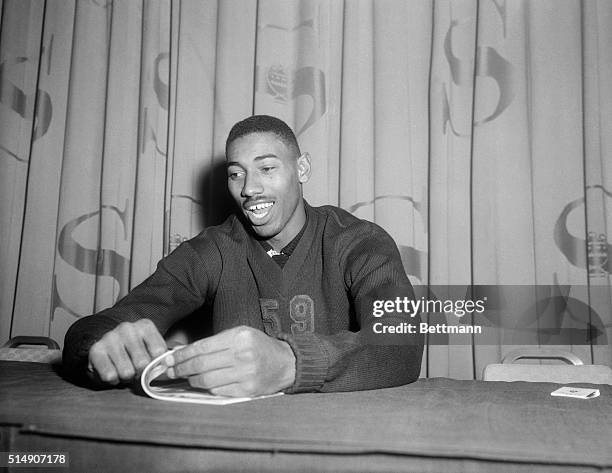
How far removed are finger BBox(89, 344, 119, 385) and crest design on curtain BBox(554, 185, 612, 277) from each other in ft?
4.04

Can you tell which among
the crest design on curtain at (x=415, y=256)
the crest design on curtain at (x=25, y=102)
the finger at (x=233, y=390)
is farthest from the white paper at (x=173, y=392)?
the crest design on curtain at (x=25, y=102)

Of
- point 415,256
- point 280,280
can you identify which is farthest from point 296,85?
point 280,280

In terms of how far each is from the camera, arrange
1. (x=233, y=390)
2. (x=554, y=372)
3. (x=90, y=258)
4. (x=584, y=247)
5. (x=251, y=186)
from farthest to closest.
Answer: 1. (x=90, y=258)
2. (x=584, y=247)
3. (x=251, y=186)
4. (x=554, y=372)
5. (x=233, y=390)

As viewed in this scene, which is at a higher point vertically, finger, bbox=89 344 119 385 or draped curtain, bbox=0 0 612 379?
draped curtain, bbox=0 0 612 379

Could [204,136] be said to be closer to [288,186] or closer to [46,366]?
[288,186]

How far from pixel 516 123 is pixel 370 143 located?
0.41 meters

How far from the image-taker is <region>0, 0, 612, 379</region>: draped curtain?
4.80ft

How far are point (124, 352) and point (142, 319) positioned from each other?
0.24 ft

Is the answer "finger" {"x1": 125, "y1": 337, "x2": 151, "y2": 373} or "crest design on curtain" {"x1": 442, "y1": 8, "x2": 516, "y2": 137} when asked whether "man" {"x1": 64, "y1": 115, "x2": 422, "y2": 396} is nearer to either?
"finger" {"x1": 125, "y1": 337, "x2": 151, "y2": 373}

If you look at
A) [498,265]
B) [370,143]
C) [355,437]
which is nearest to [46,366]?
[355,437]

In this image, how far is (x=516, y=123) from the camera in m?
1.48

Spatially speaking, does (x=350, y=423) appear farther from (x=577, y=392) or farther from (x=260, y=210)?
(x=260, y=210)

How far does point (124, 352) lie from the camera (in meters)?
0.72

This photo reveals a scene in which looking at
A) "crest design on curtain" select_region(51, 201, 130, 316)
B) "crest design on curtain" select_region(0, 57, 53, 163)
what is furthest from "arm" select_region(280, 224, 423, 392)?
"crest design on curtain" select_region(0, 57, 53, 163)
